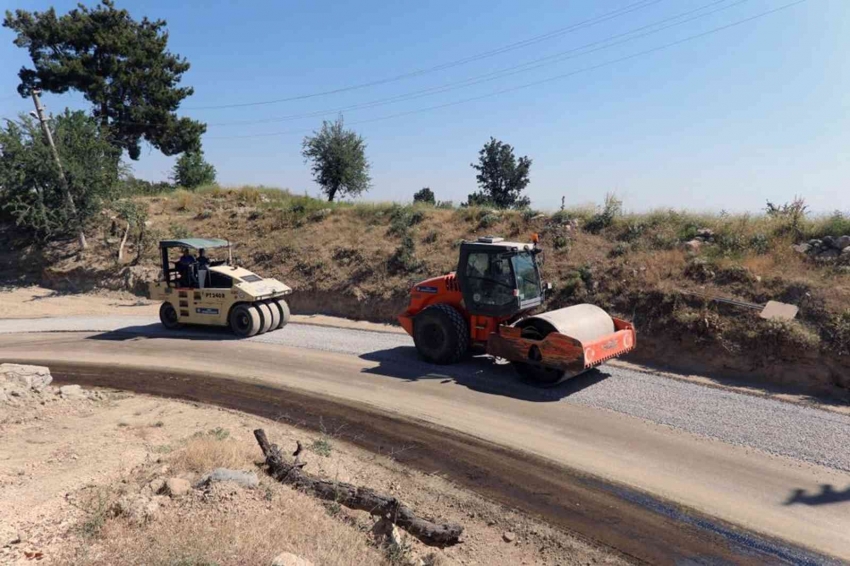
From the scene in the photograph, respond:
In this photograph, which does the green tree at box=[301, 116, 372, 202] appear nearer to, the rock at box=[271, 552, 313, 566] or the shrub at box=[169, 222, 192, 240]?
the shrub at box=[169, 222, 192, 240]

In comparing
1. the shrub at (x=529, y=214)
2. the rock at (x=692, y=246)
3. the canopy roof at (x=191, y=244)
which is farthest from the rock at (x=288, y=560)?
the shrub at (x=529, y=214)

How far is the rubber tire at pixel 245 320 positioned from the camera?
15.2 meters

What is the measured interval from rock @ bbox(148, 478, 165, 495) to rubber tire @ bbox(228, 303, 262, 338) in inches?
A: 348

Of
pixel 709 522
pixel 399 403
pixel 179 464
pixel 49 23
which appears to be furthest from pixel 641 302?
pixel 49 23

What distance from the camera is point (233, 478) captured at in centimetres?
635

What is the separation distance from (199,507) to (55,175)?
2326 centimetres

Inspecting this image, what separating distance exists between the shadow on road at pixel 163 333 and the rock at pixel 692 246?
1279 cm

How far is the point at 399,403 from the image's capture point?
10.0 metres

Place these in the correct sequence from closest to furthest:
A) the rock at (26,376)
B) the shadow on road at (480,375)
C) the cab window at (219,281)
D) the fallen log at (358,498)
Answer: the fallen log at (358,498)
the rock at (26,376)
the shadow on road at (480,375)
the cab window at (219,281)

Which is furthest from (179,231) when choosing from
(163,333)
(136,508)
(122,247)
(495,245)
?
(136,508)

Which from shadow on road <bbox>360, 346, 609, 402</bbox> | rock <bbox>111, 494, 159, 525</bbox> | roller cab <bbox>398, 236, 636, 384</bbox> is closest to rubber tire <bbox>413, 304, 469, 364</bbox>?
roller cab <bbox>398, 236, 636, 384</bbox>

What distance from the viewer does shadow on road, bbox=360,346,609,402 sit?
1043cm

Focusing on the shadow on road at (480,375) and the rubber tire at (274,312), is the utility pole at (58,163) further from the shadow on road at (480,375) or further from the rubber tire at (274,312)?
the shadow on road at (480,375)

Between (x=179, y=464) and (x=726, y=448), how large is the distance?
7.54 m
